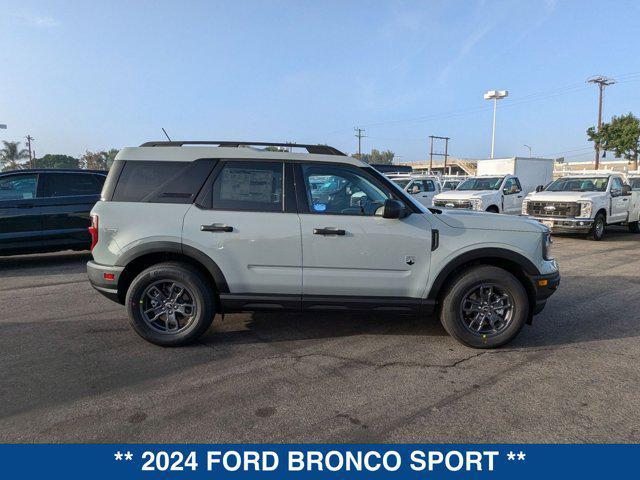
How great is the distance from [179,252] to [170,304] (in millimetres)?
555

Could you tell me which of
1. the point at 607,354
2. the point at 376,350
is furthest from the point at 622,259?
the point at 376,350

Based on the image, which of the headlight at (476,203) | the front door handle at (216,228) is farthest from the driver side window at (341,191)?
the headlight at (476,203)

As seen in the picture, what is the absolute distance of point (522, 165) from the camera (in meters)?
18.4

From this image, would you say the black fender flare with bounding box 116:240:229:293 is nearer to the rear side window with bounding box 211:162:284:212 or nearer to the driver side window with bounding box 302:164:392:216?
the rear side window with bounding box 211:162:284:212

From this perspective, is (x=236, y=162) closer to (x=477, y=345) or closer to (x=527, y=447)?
(x=477, y=345)

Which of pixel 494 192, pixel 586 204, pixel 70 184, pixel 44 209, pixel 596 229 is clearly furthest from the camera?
pixel 494 192

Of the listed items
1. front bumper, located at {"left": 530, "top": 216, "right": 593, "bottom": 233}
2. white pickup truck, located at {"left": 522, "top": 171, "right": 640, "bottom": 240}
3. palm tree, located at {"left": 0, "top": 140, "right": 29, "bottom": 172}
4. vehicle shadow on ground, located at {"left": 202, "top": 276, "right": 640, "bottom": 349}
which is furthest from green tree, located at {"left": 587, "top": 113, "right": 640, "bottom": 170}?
palm tree, located at {"left": 0, "top": 140, "right": 29, "bottom": 172}

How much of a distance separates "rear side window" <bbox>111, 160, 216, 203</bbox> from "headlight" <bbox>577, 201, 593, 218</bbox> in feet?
36.1

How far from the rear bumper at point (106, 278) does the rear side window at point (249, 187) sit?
1.20 meters

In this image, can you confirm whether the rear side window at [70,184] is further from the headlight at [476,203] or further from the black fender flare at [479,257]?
the headlight at [476,203]

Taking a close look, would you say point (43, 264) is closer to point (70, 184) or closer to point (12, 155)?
point (70, 184)

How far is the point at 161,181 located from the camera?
4.39 meters

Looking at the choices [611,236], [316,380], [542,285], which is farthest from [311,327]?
[611,236]

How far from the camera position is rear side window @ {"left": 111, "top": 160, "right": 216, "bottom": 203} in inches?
172
